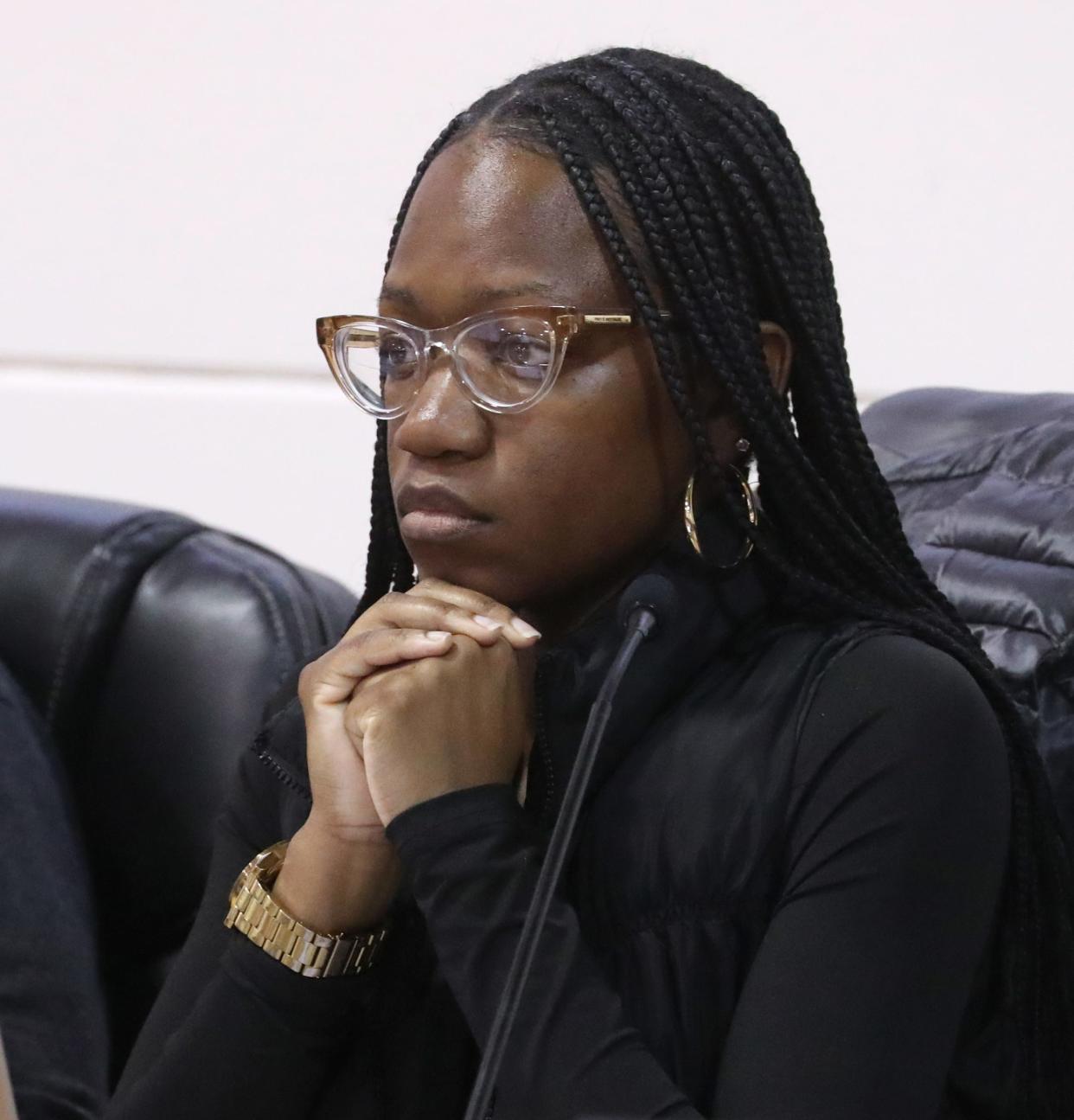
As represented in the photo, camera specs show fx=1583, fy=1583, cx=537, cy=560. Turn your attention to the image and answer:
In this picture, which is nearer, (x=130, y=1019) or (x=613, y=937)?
(x=613, y=937)

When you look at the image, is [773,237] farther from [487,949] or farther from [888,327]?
[888,327]

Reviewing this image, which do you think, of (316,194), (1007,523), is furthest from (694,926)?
(316,194)

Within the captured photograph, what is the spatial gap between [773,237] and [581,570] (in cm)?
24

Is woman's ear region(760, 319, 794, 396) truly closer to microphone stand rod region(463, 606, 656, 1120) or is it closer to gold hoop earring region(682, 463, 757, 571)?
gold hoop earring region(682, 463, 757, 571)

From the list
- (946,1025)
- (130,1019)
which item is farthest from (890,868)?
(130,1019)

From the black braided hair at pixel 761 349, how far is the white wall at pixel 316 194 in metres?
0.80

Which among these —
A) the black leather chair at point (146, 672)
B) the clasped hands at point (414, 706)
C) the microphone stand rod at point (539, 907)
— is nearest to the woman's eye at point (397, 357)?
the clasped hands at point (414, 706)

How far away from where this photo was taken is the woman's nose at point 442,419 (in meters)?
0.94

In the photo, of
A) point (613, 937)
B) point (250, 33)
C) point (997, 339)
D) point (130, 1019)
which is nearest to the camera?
point (613, 937)

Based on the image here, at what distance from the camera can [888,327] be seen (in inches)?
72.7

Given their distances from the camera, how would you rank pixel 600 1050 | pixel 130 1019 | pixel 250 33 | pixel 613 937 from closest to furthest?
pixel 600 1050 → pixel 613 937 → pixel 130 1019 → pixel 250 33

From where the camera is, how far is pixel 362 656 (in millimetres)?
976

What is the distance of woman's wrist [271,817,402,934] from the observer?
3.28 feet

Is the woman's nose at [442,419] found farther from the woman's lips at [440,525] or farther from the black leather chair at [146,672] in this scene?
the black leather chair at [146,672]
